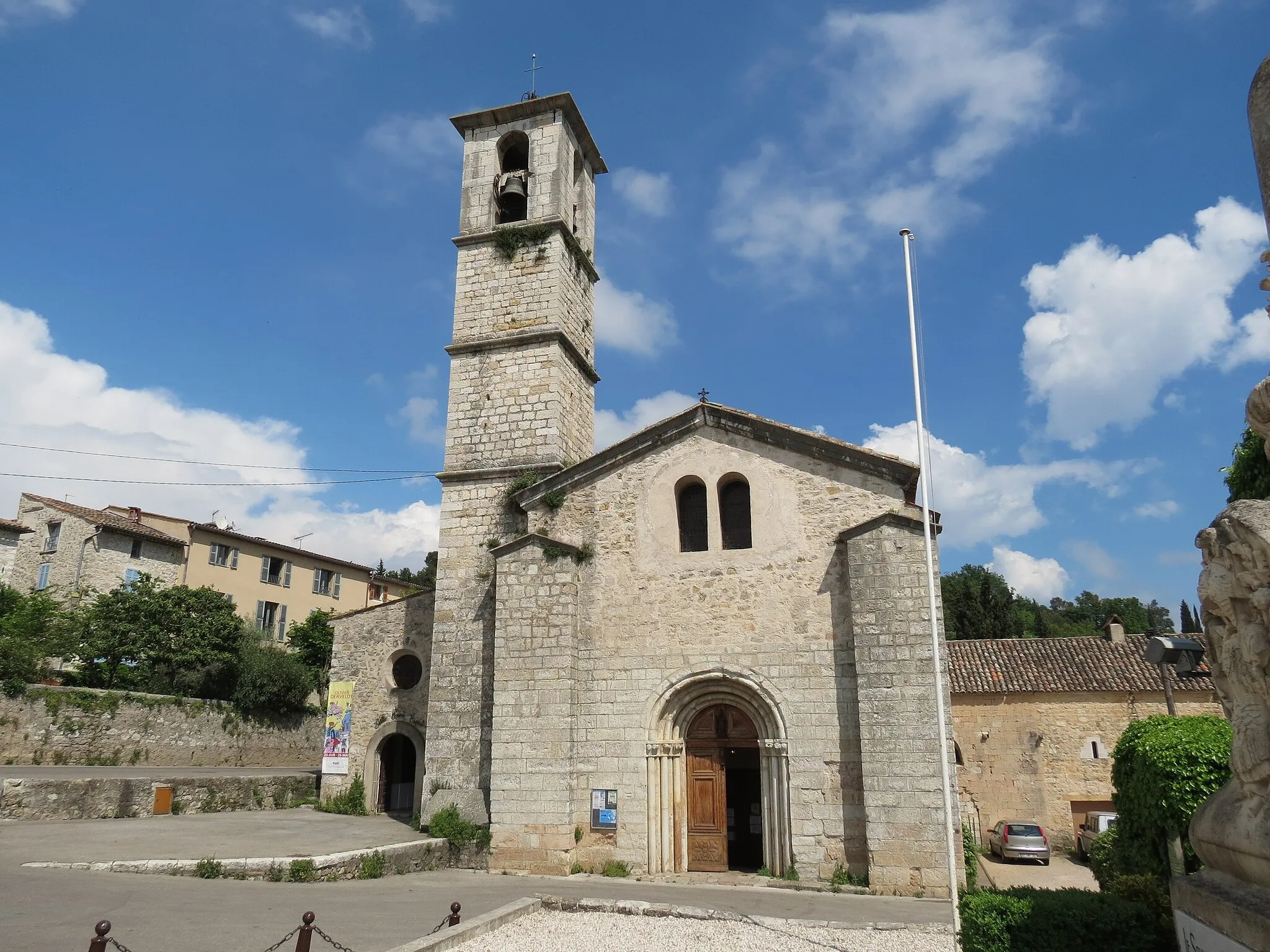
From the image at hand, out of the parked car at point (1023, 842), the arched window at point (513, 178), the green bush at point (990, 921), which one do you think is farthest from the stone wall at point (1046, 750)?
the green bush at point (990, 921)

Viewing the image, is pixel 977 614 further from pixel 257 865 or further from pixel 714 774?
pixel 257 865

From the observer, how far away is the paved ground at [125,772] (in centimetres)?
1809

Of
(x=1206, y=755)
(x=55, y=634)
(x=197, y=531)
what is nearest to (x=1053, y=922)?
(x=1206, y=755)

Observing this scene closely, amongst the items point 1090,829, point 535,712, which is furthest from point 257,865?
point 1090,829

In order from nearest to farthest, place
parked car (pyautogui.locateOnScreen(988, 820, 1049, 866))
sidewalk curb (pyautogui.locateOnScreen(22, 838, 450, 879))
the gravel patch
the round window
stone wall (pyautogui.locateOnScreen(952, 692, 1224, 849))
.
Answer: the gravel patch
sidewalk curb (pyautogui.locateOnScreen(22, 838, 450, 879))
the round window
parked car (pyautogui.locateOnScreen(988, 820, 1049, 866))
stone wall (pyautogui.locateOnScreen(952, 692, 1224, 849))

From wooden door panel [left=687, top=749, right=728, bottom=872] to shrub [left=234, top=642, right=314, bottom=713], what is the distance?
59.2ft

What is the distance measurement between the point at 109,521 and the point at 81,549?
1444 mm

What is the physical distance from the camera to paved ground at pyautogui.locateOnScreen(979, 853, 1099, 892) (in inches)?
698

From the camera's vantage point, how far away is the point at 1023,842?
21.2 metres

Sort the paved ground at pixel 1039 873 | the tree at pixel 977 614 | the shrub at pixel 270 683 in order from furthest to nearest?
the tree at pixel 977 614 < the shrub at pixel 270 683 < the paved ground at pixel 1039 873

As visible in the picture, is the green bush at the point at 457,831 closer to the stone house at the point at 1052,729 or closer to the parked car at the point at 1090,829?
the parked car at the point at 1090,829

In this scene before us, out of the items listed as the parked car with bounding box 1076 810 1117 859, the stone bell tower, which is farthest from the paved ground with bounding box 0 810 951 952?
the parked car with bounding box 1076 810 1117 859

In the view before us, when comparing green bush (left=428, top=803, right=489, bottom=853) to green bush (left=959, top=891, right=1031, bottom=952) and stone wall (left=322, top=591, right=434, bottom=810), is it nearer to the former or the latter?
stone wall (left=322, top=591, right=434, bottom=810)

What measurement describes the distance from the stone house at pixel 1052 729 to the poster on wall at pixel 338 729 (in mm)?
16608
